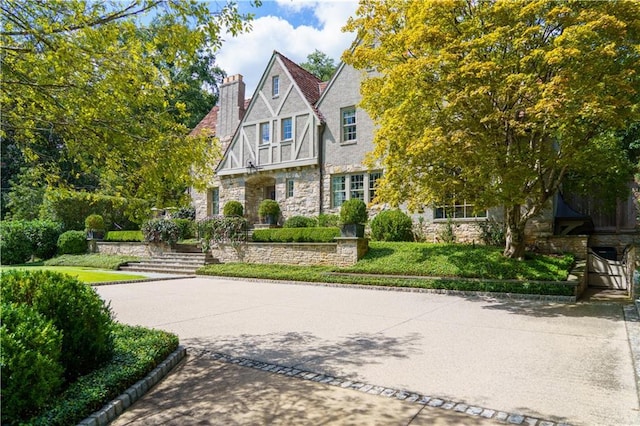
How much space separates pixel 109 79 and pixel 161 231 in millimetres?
15282

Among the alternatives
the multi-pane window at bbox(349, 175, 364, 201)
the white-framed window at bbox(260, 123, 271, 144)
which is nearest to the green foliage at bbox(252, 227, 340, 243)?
the multi-pane window at bbox(349, 175, 364, 201)

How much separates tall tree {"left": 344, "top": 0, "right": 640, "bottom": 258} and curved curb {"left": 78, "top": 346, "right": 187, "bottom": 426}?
6.50m

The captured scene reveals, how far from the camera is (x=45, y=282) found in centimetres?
383

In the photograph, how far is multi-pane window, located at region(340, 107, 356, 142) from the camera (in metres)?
18.5

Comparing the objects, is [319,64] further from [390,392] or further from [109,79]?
[390,392]

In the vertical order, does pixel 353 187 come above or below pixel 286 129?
below

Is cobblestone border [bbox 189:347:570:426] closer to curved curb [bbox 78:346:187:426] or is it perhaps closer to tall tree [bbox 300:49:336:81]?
curved curb [bbox 78:346:187:426]

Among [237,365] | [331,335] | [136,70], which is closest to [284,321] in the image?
[331,335]

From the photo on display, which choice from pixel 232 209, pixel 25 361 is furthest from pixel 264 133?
pixel 25 361

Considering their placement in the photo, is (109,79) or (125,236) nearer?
(109,79)

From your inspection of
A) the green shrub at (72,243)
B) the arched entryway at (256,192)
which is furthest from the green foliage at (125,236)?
the arched entryway at (256,192)

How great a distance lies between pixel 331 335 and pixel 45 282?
12.5 feet

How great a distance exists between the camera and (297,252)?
15.4 metres

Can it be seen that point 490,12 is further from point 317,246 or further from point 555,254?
point 317,246
